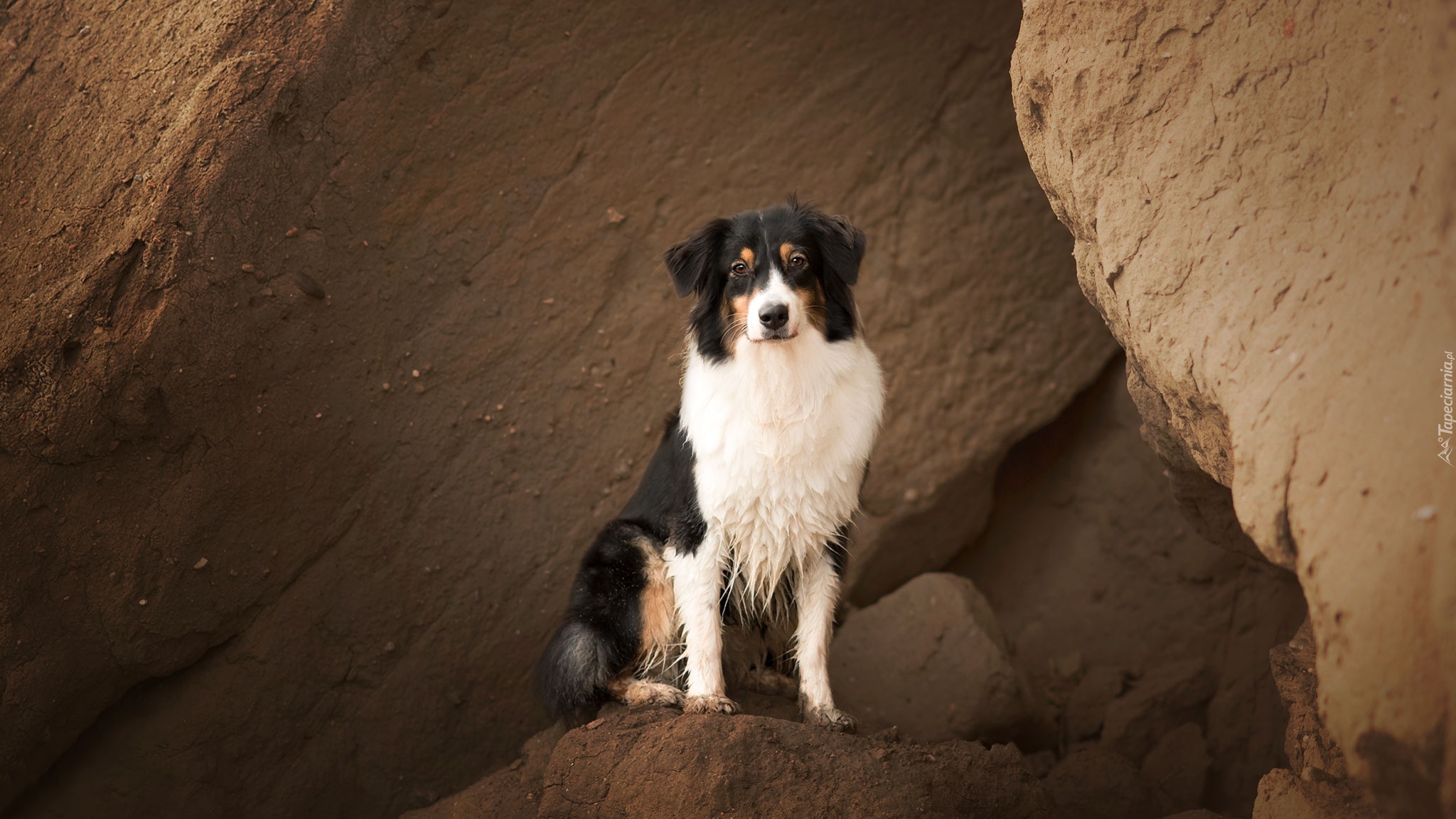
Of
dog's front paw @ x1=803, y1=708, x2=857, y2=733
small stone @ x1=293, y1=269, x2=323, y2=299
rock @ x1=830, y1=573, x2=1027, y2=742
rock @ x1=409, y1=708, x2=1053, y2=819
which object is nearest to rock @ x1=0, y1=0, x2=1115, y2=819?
small stone @ x1=293, y1=269, x2=323, y2=299

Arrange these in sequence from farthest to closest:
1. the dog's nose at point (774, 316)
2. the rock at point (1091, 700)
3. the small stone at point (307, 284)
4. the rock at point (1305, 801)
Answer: the rock at point (1091, 700) → the small stone at point (307, 284) → the dog's nose at point (774, 316) → the rock at point (1305, 801)

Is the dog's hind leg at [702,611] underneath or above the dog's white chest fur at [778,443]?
underneath

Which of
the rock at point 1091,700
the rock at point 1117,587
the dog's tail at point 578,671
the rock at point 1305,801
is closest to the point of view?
the rock at point 1305,801

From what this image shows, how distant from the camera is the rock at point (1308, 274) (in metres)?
2.19

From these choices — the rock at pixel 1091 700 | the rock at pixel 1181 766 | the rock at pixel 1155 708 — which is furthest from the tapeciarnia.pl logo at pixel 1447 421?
the rock at pixel 1091 700

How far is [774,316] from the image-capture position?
→ 342 centimetres

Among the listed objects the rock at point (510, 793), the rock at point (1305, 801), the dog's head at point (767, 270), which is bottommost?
the rock at point (510, 793)

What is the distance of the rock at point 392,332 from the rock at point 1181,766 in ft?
5.07

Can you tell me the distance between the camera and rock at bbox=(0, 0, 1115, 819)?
3.83m

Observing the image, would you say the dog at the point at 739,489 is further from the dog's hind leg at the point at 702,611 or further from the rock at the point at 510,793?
the rock at the point at 510,793

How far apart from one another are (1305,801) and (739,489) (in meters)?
1.97

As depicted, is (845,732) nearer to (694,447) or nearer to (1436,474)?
(694,447)

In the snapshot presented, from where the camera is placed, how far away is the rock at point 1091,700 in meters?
5.22

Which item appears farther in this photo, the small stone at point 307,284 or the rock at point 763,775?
Answer: the small stone at point 307,284
